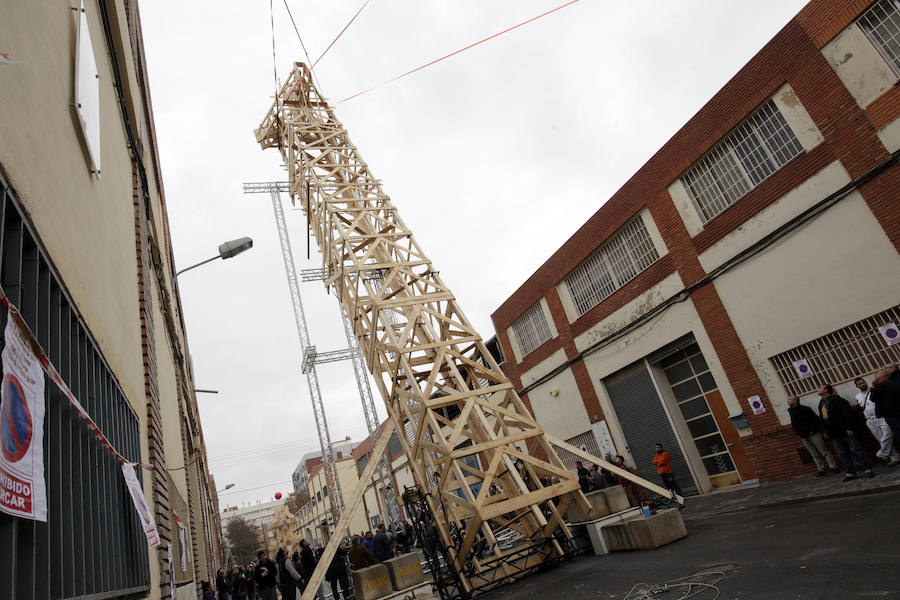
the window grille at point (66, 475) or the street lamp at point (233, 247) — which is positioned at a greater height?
the street lamp at point (233, 247)

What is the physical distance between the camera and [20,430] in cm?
194

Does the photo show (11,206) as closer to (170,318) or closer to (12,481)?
(12,481)

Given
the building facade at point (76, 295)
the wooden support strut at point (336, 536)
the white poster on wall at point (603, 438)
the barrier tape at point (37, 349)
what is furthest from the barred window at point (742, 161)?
the barrier tape at point (37, 349)

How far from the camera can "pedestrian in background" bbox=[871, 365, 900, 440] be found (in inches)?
303

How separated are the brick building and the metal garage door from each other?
1.6 inches

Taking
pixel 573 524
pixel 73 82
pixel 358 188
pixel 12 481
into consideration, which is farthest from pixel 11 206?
pixel 358 188

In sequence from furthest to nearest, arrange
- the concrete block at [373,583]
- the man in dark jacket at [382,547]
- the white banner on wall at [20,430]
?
the man in dark jacket at [382,547], the concrete block at [373,583], the white banner on wall at [20,430]

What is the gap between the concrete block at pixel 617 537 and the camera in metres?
7.28

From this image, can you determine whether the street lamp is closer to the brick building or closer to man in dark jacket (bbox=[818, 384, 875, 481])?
the brick building

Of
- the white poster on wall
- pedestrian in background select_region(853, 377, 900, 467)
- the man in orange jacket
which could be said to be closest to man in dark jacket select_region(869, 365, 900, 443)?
pedestrian in background select_region(853, 377, 900, 467)

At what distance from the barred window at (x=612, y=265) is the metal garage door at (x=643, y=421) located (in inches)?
92.4

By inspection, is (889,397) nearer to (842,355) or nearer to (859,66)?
(842,355)

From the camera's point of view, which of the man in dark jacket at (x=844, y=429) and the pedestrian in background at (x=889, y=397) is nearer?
the pedestrian in background at (x=889, y=397)

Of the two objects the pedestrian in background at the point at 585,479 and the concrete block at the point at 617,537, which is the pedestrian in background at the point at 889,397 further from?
the pedestrian in background at the point at 585,479
